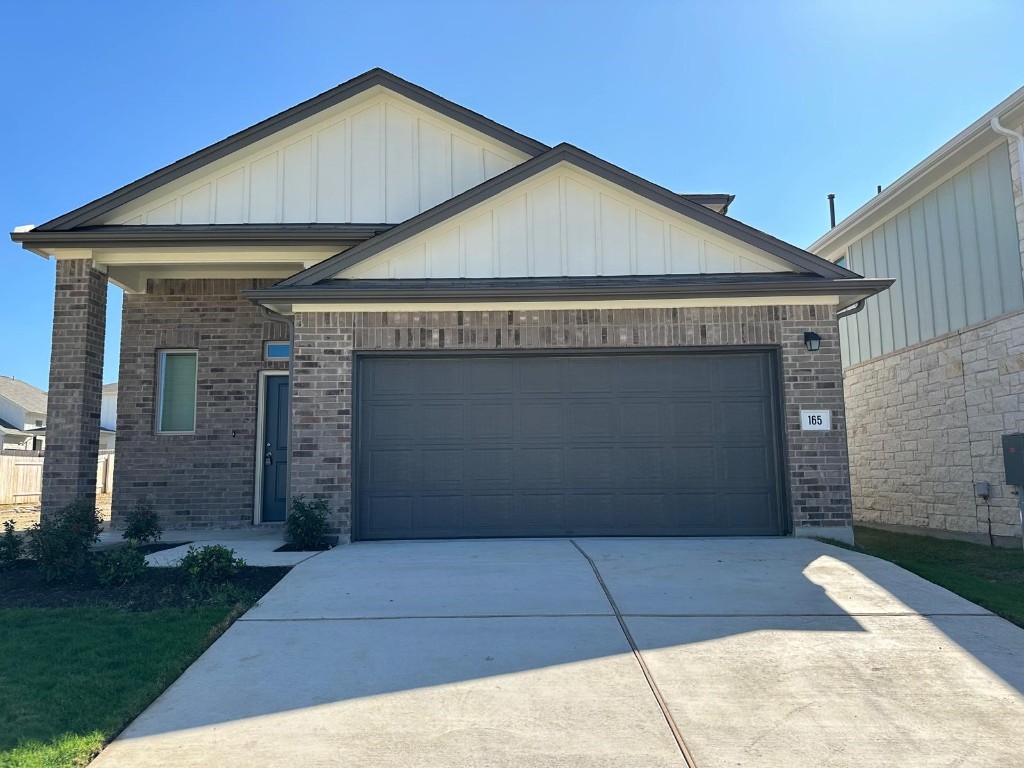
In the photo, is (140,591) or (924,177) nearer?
(140,591)

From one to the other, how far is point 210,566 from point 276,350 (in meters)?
5.02

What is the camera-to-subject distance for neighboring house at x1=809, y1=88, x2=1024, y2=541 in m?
9.85

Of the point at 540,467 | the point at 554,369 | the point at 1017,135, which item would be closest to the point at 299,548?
the point at 540,467

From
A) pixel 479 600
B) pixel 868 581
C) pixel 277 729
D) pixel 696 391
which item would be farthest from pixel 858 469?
pixel 277 729

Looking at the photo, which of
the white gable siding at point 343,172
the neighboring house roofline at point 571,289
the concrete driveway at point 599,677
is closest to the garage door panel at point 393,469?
the neighboring house roofline at point 571,289

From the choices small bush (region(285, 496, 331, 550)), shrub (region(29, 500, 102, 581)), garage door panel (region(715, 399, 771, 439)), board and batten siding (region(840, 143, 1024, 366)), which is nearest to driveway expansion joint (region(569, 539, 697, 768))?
garage door panel (region(715, 399, 771, 439))

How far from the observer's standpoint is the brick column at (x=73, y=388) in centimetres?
931

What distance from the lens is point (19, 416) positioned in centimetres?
3972

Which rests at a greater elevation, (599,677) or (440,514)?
(440,514)

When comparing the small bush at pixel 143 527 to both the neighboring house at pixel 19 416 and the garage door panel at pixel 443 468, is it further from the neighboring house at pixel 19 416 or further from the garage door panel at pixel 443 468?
the neighboring house at pixel 19 416

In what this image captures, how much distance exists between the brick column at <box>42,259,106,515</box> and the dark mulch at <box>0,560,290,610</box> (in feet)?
6.48

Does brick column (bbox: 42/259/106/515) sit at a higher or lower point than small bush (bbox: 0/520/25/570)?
higher

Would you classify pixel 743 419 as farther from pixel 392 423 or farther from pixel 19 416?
pixel 19 416

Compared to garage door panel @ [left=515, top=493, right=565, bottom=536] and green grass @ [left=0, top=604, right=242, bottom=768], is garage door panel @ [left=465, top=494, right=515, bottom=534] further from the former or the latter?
green grass @ [left=0, top=604, right=242, bottom=768]
